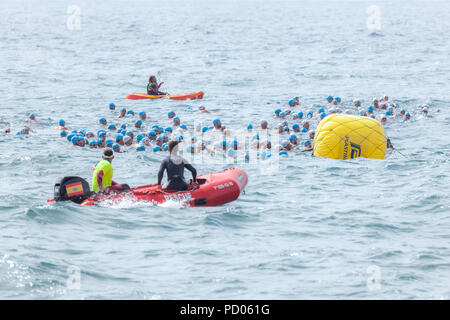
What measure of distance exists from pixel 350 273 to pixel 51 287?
5246mm

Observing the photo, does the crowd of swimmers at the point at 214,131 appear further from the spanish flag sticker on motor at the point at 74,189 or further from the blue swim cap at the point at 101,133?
the spanish flag sticker on motor at the point at 74,189

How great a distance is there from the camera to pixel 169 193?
14.8 metres

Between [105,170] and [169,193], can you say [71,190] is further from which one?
[169,193]

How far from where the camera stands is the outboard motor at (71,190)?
1448 cm

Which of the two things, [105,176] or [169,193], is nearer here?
[105,176]

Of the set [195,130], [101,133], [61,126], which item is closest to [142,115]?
[195,130]

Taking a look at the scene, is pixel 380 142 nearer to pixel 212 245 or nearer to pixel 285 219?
pixel 285 219

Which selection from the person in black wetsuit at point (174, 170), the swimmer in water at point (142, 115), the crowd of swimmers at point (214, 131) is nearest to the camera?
the person in black wetsuit at point (174, 170)

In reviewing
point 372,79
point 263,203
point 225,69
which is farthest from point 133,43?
point 263,203

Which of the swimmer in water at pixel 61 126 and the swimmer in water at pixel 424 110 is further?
the swimmer in water at pixel 424 110

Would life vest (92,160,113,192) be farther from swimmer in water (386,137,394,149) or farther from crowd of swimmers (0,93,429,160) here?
swimmer in water (386,137,394,149)

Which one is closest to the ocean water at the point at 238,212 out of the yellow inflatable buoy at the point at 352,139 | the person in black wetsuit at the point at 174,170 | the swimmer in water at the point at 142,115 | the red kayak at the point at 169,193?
the red kayak at the point at 169,193

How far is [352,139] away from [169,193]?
657 centimetres

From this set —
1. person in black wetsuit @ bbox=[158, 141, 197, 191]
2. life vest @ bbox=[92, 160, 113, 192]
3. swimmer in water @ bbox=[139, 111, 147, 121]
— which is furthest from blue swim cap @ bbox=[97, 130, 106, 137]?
person in black wetsuit @ bbox=[158, 141, 197, 191]
